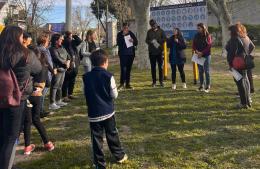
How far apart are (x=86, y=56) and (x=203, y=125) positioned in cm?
408

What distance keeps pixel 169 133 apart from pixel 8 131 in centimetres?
312

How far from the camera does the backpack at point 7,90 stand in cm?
456

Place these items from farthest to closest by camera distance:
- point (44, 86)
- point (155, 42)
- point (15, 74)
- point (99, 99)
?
point (155, 42), point (44, 86), point (99, 99), point (15, 74)

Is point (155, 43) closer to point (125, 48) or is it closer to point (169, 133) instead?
point (125, 48)

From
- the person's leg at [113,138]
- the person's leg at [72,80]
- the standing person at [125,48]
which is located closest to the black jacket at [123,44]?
the standing person at [125,48]

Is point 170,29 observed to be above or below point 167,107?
above

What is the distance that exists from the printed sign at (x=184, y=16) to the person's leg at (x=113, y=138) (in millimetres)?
8781

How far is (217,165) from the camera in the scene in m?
5.48

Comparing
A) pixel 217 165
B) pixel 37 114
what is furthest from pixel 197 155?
pixel 37 114

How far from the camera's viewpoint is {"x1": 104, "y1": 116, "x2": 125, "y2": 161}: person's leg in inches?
214

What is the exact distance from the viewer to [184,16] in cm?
1402

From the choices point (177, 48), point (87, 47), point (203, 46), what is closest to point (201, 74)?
point (203, 46)

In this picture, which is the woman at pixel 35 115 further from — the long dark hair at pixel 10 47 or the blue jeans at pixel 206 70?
the blue jeans at pixel 206 70

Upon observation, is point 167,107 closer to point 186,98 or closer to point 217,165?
point 186,98
